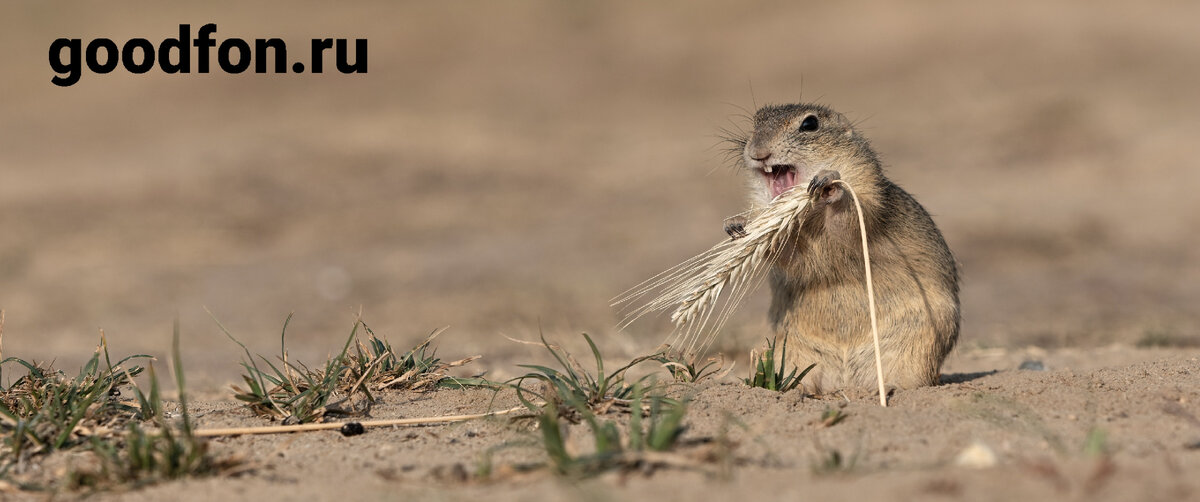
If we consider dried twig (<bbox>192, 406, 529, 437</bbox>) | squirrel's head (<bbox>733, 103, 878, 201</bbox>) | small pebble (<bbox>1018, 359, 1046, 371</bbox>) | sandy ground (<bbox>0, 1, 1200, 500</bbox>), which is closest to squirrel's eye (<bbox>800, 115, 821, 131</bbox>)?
squirrel's head (<bbox>733, 103, 878, 201</bbox>)

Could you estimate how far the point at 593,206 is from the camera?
528 inches

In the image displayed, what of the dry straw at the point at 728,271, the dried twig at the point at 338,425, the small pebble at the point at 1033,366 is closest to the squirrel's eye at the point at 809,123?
the dry straw at the point at 728,271

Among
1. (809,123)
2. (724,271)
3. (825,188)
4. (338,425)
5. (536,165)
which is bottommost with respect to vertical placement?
(338,425)

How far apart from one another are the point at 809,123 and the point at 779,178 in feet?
0.87

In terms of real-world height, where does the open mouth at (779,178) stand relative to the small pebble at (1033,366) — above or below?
above

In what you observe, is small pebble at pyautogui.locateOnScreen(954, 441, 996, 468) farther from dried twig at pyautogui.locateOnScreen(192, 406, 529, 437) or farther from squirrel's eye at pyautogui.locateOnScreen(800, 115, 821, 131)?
squirrel's eye at pyautogui.locateOnScreen(800, 115, 821, 131)

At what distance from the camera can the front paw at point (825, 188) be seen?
4012 mm

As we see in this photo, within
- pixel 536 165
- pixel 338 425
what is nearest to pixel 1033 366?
pixel 338 425

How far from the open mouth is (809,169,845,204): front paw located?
21 centimetres

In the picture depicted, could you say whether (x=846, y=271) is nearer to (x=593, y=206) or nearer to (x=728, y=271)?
(x=728, y=271)

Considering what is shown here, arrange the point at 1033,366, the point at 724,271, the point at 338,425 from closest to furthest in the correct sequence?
the point at 338,425 < the point at 724,271 < the point at 1033,366

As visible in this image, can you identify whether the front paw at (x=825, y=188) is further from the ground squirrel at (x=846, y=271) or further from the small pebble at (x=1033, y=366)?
the small pebble at (x=1033, y=366)

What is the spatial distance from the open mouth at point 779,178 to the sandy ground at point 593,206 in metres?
1.05

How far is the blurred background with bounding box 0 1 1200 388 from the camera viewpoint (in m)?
9.15
